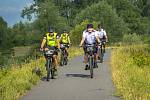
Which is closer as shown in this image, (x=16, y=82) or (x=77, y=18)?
(x=16, y=82)

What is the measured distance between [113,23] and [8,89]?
77625 mm

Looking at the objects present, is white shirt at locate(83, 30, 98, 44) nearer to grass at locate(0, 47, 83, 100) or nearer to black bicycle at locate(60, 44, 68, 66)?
grass at locate(0, 47, 83, 100)

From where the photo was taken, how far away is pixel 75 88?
1623cm

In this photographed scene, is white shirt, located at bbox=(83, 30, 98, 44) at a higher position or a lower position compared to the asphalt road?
higher

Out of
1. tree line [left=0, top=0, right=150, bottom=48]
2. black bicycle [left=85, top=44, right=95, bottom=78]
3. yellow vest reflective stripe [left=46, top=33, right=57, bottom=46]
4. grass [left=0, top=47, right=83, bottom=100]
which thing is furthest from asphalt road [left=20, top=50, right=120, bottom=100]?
tree line [left=0, top=0, right=150, bottom=48]

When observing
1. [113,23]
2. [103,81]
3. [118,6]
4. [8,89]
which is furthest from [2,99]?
[118,6]

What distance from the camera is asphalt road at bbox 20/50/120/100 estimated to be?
14344mm

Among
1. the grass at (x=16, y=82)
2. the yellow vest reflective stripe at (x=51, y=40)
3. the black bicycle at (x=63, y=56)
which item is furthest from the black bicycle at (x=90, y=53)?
the black bicycle at (x=63, y=56)

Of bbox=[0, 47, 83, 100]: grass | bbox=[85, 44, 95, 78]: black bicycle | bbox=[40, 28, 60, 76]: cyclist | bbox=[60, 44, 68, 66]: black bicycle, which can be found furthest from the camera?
bbox=[60, 44, 68, 66]: black bicycle

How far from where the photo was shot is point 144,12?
13138cm

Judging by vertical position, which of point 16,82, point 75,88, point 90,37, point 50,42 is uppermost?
point 90,37

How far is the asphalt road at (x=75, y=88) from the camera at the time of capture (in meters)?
14.3

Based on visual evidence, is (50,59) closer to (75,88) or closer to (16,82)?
(16,82)

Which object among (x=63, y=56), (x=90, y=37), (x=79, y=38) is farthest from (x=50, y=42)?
(x=79, y=38)
